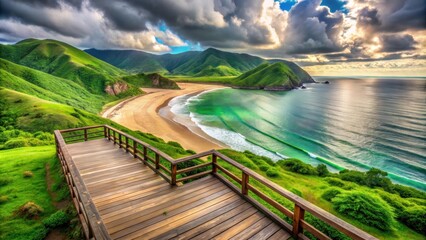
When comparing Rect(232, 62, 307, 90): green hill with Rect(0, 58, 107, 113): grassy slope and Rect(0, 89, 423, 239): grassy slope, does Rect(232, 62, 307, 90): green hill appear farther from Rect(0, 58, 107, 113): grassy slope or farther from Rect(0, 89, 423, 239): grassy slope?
Rect(0, 89, 423, 239): grassy slope

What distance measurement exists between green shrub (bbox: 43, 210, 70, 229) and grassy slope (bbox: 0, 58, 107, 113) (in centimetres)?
4492

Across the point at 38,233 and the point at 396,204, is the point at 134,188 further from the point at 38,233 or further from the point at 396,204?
the point at 396,204

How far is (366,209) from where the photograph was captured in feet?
33.8

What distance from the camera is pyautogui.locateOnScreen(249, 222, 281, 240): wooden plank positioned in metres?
5.15

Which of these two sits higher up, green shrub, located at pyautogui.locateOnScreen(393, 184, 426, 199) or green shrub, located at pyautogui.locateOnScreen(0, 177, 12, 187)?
green shrub, located at pyautogui.locateOnScreen(0, 177, 12, 187)

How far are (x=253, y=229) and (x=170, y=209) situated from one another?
7.79 ft

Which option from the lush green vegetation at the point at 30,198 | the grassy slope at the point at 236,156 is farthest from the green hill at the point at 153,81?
the lush green vegetation at the point at 30,198

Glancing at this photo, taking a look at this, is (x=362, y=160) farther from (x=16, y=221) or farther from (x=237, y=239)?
(x=16, y=221)

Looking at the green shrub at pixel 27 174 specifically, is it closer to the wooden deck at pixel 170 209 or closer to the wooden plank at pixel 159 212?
the wooden deck at pixel 170 209

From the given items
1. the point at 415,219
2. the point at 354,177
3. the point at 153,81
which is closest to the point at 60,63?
the point at 153,81

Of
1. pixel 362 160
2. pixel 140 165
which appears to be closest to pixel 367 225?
pixel 140 165

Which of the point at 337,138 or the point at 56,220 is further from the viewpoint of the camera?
the point at 337,138

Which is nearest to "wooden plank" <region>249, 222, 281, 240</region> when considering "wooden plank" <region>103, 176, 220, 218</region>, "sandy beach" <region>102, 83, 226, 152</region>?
"wooden plank" <region>103, 176, 220, 218</region>

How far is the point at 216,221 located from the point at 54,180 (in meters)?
8.62
